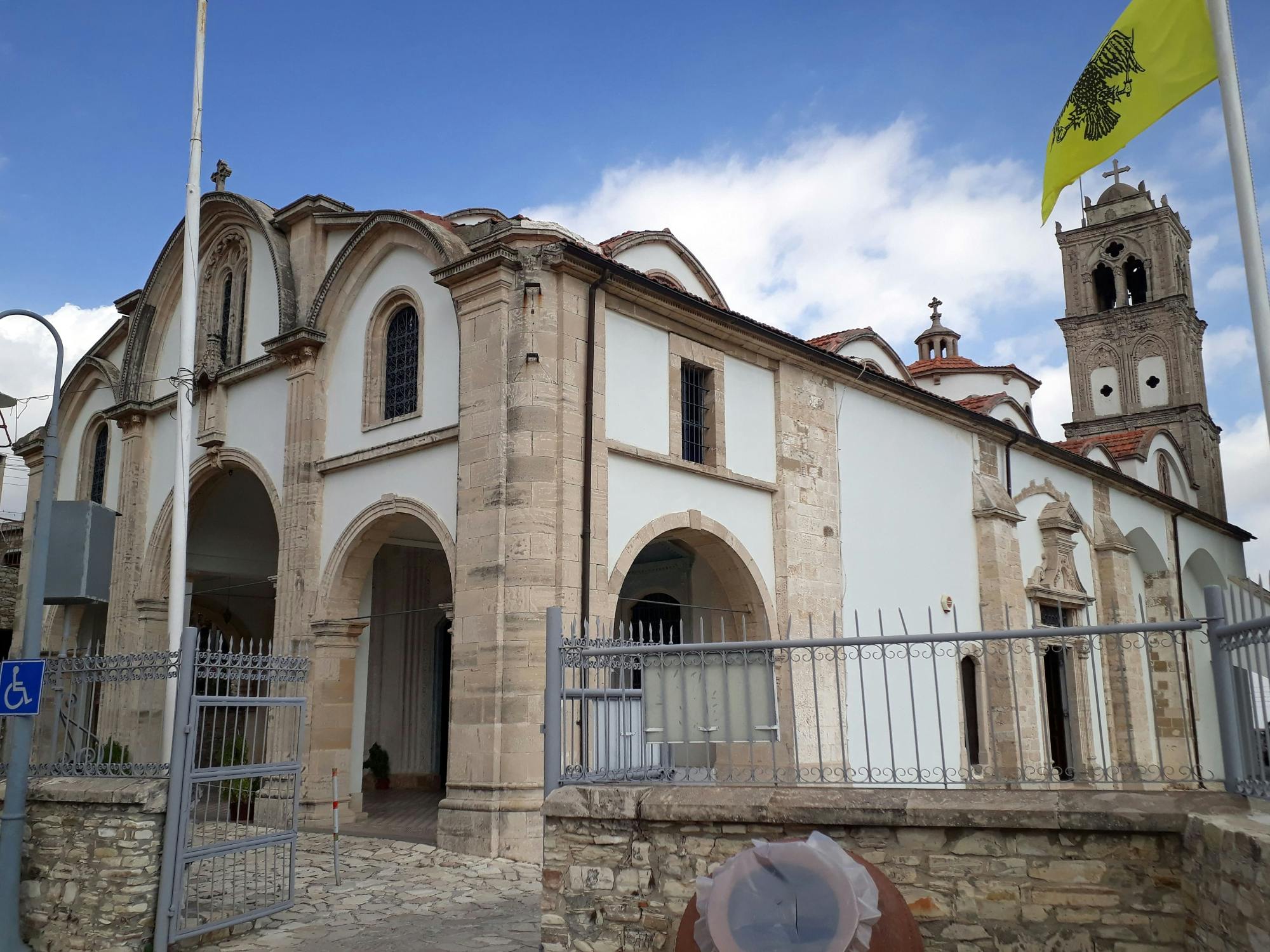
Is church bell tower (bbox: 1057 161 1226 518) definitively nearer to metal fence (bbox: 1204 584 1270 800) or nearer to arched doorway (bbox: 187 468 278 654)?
arched doorway (bbox: 187 468 278 654)

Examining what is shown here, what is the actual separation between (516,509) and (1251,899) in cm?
816

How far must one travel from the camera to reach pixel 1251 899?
4.29 m

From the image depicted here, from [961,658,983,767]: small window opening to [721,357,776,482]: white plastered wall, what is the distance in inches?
226

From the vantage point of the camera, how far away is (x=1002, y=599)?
18.7m

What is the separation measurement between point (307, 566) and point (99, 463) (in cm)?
870

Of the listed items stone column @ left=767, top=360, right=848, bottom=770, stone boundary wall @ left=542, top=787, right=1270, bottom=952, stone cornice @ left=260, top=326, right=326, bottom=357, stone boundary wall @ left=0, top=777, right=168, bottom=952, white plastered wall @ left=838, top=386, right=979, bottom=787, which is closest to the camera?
stone boundary wall @ left=542, top=787, right=1270, bottom=952

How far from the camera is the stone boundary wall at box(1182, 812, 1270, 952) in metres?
4.21

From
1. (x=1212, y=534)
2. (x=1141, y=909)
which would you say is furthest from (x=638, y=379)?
(x=1212, y=534)

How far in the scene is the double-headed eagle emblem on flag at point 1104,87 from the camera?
6848mm

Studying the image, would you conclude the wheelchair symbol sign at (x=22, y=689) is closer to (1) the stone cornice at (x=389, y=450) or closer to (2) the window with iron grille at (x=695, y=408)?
(1) the stone cornice at (x=389, y=450)

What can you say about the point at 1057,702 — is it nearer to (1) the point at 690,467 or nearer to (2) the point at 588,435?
(1) the point at 690,467

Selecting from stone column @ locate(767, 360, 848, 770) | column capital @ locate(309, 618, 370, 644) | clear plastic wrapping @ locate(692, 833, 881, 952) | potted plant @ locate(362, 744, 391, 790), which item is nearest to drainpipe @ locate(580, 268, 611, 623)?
stone column @ locate(767, 360, 848, 770)

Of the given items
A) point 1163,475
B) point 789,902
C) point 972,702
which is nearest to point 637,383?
point 789,902

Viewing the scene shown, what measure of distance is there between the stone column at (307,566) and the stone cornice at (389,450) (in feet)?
1.11
